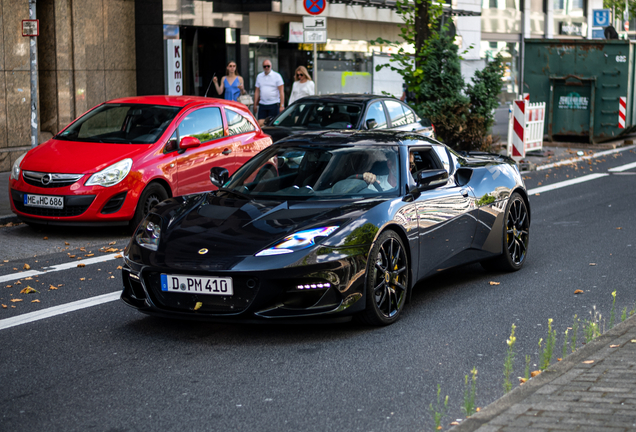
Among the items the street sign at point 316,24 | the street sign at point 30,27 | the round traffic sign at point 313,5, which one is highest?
the round traffic sign at point 313,5

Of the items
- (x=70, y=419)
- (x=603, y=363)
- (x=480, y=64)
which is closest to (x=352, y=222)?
(x=603, y=363)

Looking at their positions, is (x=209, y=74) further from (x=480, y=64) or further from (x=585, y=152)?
(x=480, y=64)

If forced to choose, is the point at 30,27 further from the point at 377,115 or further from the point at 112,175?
the point at 377,115

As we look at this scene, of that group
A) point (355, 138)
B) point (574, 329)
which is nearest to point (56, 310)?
point (355, 138)

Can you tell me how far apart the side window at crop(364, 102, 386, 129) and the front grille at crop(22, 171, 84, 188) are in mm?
5019

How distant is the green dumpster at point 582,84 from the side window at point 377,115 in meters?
10.2

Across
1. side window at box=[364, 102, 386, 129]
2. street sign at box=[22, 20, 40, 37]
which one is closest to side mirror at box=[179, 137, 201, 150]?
street sign at box=[22, 20, 40, 37]

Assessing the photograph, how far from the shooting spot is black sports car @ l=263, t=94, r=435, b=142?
13.2 m

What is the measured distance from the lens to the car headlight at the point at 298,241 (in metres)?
5.43

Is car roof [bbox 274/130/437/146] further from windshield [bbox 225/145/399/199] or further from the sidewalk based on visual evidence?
the sidewalk

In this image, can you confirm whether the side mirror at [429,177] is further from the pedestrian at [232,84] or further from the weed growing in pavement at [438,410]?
the pedestrian at [232,84]

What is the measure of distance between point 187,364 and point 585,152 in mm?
17250

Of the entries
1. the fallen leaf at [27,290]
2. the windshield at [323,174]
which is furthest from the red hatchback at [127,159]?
the windshield at [323,174]

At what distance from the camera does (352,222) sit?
18.9 feet
